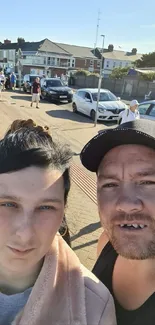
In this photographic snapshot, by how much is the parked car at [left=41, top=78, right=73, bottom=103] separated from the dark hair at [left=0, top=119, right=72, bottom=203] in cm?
1919

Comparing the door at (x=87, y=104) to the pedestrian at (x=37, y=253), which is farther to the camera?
the door at (x=87, y=104)

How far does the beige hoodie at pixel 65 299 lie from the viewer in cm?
119

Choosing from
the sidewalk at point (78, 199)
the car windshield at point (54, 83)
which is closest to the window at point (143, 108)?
the sidewalk at point (78, 199)

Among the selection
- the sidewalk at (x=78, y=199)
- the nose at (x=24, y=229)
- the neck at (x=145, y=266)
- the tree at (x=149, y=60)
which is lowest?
the sidewalk at (x=78, y=199)

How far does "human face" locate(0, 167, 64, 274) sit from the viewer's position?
123cm

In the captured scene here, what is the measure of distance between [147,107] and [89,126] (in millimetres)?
3264

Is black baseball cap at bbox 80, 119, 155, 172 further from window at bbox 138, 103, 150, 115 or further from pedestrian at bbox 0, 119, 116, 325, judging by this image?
window at bbox 138, 103, 150, 115

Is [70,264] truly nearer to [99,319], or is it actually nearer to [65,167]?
[99,319]

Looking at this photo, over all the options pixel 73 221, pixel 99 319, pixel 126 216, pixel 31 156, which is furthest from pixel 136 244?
pixel 73 221

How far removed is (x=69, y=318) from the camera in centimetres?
120

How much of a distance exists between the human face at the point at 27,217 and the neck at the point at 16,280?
2 cm

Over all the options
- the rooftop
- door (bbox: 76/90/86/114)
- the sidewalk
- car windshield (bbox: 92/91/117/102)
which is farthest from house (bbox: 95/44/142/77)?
the sidewalk

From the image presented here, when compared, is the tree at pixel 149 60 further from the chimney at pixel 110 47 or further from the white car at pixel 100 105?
the white car at pixel 100 105

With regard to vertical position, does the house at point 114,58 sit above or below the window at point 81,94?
above
